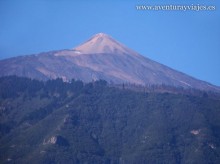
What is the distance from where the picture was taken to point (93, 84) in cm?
19362

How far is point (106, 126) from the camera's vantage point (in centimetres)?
15725

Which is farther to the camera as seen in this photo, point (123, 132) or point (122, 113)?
point (122, 113)

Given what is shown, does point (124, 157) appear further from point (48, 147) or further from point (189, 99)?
point (189, 99)

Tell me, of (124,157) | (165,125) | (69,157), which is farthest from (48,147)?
(165,125)

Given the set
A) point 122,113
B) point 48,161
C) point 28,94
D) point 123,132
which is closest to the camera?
point 48,161

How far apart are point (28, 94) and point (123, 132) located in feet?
A: 147

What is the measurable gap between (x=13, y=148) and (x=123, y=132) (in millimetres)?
30724

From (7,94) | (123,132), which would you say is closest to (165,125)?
(123,132)

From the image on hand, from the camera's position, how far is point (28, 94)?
188 meters

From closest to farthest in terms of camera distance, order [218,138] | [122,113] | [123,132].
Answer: [218,138] < [123,132] < [122,113]

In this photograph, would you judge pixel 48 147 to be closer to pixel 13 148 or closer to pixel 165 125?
pixel 13 148

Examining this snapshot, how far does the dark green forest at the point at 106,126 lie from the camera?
445 ft

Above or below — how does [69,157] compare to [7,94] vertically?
below

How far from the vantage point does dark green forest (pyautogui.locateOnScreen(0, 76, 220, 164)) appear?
136 meters
